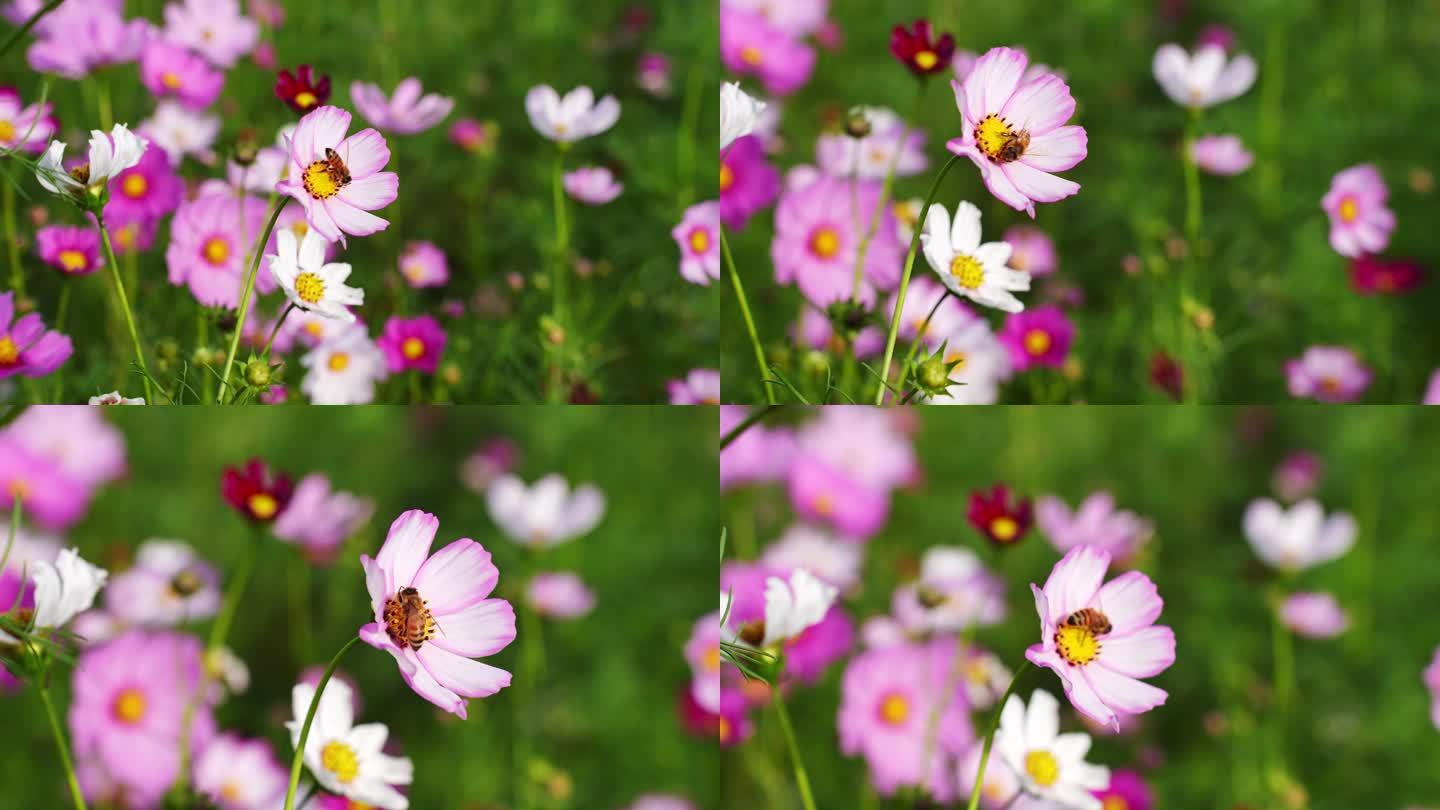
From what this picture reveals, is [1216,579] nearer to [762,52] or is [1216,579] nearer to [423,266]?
[762,52]

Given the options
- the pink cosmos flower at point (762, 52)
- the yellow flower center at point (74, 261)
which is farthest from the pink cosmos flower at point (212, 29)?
the pink cosmos flower at point (762, 52)

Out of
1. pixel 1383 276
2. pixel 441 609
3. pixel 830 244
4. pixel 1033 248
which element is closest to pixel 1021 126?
pixel 830 244

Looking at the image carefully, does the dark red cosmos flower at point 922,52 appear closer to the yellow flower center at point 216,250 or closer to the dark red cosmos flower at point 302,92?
the dark red cosmos flower at point 302,92

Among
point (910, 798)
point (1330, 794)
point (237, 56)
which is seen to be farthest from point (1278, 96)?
point (237, 56)

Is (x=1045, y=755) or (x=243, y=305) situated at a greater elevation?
(x=243, y=305)

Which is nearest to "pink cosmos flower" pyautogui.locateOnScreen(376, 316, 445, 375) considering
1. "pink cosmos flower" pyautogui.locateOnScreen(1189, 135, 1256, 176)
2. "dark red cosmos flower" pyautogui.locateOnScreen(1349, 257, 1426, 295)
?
"pink cosmos flower" pyautogui.locateOnScreen(1189, 135, 1256, 176)

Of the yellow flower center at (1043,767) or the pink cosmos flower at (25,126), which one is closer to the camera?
the yellow flower center at (1043,767)
